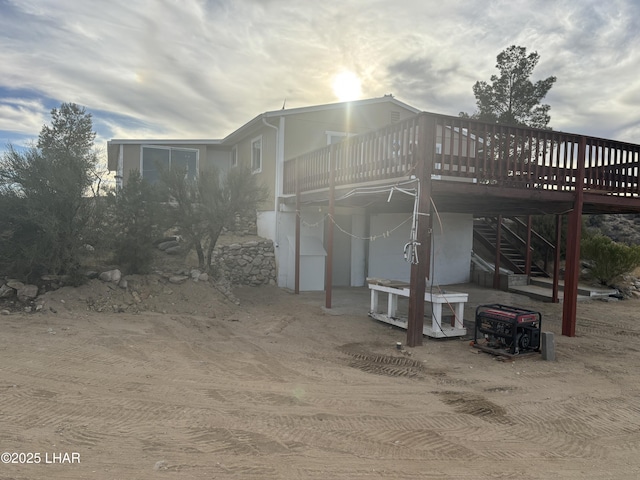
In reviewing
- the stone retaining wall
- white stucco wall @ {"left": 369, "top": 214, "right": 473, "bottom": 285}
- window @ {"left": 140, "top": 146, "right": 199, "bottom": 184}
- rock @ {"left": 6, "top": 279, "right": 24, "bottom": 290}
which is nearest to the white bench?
the stone retaining wall

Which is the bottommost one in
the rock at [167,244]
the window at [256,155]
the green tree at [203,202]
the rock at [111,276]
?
the rock at [111,276]

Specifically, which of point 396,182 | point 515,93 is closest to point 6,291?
point 396,182

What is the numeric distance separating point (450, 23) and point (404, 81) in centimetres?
525

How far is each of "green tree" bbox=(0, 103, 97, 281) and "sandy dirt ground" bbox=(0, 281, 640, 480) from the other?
0.88 m

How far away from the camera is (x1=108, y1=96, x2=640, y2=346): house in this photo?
7293 millimetres

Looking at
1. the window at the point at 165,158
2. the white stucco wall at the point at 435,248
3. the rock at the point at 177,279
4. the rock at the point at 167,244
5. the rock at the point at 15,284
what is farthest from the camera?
the window at the point at 165,158

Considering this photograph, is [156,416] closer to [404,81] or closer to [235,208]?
[235,208]

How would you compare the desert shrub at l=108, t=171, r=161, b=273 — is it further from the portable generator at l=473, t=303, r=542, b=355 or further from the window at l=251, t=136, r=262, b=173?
the portable generator at l=473, t=303, r=542, b=355

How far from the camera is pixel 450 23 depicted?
32.1ft

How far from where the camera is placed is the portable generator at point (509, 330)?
6.84m

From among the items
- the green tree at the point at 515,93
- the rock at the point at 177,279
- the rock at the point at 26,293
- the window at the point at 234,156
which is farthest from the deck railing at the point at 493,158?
the green tree at the point at 515,93

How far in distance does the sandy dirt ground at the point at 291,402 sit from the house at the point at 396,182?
5.45ft

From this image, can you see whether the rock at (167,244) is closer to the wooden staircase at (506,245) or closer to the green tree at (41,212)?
the green tree at (41,212)

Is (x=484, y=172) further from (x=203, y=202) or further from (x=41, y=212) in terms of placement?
(x=41, y=212)
